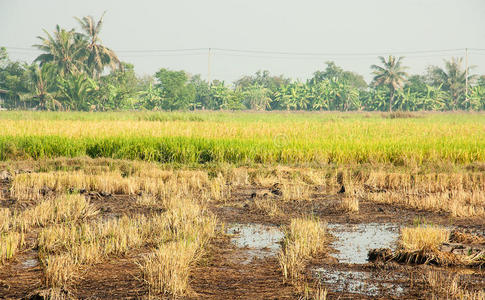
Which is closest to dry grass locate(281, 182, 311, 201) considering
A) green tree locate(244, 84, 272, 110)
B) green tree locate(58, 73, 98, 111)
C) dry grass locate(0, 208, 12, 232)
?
dry grass locate(0, 208, 12, 232)

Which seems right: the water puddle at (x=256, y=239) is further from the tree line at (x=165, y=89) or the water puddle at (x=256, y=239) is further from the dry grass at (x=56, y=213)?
the tree line at (x=165, y=89)

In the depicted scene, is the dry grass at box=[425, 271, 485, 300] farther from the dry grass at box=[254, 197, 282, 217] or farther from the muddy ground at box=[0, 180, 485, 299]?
the dry grass at box=[254, 197, 282, 217]

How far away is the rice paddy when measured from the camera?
13.6 ft

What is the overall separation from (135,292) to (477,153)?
1003 cm

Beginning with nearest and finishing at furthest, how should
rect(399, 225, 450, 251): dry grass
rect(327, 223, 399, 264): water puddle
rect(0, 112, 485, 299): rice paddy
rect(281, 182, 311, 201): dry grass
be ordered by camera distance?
rect(0, 112, 485, 299): rice paddy
rect(399, 225, 450, 251): dry grass
rect(327, 223, 399, 264): water puddle
rect(281, 182, 311, 201): dry grass

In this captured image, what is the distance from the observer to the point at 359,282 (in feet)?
13.8

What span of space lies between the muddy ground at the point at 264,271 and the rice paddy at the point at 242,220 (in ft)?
0.06

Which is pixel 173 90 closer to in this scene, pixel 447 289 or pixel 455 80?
pixel 455 80

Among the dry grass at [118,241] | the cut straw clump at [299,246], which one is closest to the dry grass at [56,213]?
the dry grass at [118,241]

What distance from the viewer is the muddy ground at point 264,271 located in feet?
13.0

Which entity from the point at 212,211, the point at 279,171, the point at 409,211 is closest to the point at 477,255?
the point at 409,211

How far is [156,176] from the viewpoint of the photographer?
961 cm

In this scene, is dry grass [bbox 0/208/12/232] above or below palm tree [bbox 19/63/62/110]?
below

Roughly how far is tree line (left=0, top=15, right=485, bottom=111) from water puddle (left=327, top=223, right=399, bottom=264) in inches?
1321
